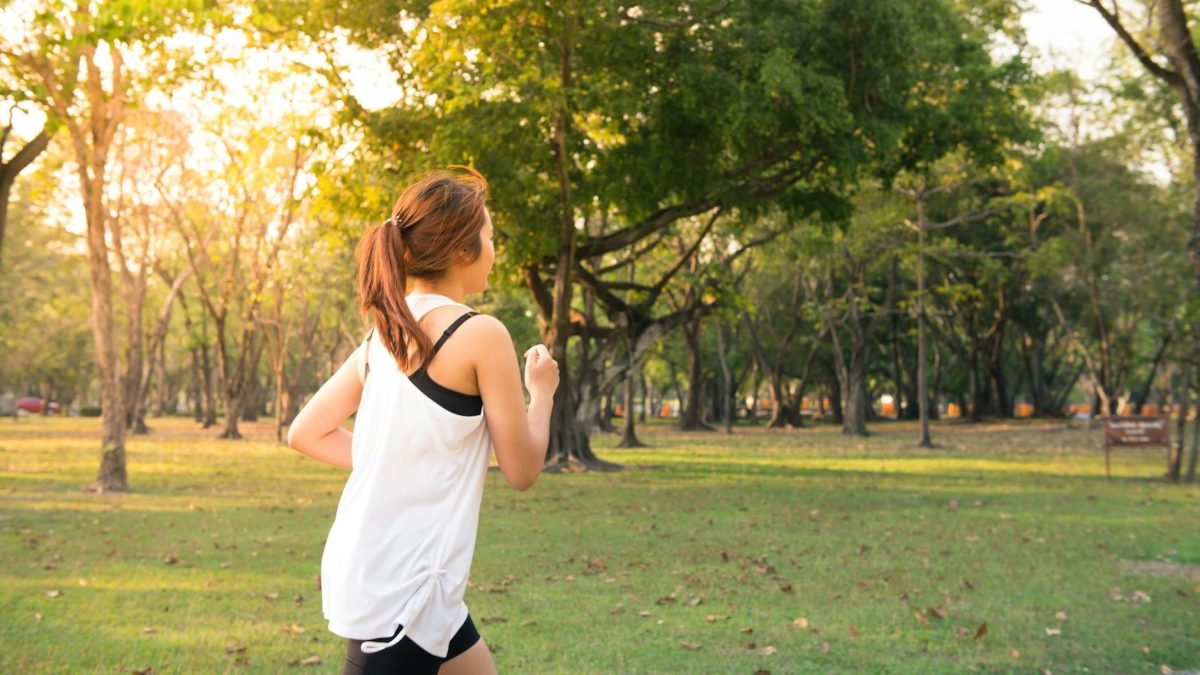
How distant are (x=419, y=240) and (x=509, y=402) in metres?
0.47

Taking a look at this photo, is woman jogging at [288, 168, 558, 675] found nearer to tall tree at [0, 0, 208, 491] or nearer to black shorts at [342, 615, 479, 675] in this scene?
black shorts at [342, 615, 479, 675]

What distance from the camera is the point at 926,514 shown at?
16016 mm

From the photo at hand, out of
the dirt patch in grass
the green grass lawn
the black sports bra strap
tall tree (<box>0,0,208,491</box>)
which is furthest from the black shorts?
tall tree (<box>0,0,208,491</box>)

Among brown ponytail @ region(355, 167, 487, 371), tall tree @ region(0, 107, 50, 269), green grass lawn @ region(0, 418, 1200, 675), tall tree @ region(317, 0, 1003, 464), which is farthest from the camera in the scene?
tall tree @ region(317, 0, 1003, 464)

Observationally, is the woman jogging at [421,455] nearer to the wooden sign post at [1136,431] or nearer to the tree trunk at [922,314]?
the wooden sign post at [1136,431]

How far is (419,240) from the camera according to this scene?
279 centimetres

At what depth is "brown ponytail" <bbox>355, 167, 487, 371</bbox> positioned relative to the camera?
8.91ft

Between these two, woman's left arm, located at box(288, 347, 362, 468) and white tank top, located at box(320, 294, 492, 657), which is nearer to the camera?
white tank top, located at box(320, 294, 492, 657)

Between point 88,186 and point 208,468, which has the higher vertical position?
point 88,186

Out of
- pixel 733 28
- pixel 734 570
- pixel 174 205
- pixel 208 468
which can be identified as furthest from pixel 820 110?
pixel 174 205

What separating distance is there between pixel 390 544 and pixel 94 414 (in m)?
84.2

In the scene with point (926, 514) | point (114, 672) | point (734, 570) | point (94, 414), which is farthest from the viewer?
point (94, 414)

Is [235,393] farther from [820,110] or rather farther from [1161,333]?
[1161,333]

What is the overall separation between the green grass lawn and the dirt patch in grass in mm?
62
